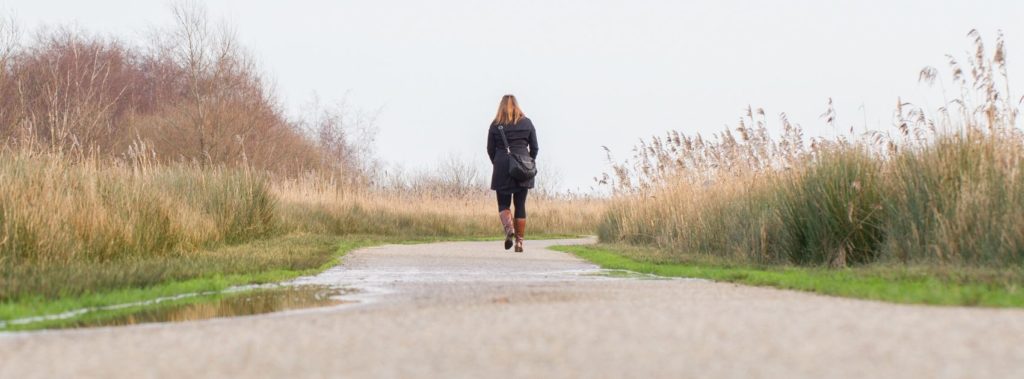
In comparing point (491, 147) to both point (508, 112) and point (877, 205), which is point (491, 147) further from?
point (877, 205)

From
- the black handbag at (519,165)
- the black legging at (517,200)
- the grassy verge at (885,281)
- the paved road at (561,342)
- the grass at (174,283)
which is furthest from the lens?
the black legging at (517,200)

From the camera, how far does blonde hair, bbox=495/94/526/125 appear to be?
15938 mm

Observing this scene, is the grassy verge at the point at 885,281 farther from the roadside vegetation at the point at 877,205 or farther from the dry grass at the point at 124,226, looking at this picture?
the dry grass at the point at 124,226

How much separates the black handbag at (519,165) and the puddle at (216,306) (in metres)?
6.63

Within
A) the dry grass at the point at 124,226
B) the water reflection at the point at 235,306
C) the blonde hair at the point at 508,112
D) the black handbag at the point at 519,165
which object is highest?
the blonde hair at the point at 508,112

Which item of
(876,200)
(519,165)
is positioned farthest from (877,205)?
(519,165)

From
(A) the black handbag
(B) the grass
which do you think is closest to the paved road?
(B) the grass

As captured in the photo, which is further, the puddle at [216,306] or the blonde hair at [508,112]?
the blonde hair at [508,112]

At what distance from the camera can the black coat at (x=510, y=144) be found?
52.2 ft

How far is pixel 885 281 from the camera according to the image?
8.49 meters

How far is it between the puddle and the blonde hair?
7032 millimetres

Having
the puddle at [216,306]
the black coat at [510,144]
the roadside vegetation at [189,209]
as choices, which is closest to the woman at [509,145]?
the black coat at [510,144]

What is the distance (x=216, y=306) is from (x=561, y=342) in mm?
3607

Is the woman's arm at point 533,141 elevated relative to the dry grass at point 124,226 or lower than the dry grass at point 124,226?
elevated
